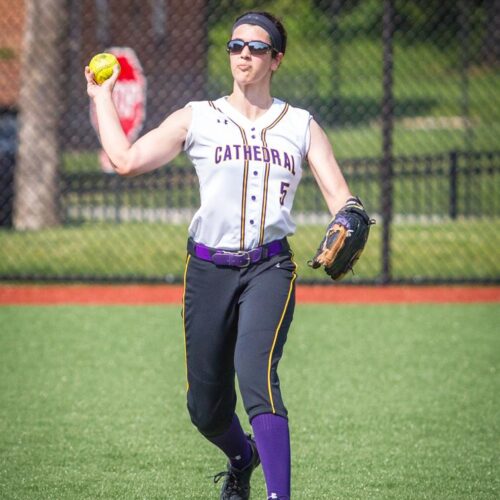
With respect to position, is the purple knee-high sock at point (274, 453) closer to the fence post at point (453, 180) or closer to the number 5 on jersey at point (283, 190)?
the number 5 on jersey at point (283, 190)

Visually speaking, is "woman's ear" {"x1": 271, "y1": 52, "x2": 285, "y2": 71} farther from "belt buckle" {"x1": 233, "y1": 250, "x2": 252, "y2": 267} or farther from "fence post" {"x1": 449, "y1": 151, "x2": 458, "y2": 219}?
"fence post" {"x1": 449, "y1": 151, "x2": 458, "y2": 219}

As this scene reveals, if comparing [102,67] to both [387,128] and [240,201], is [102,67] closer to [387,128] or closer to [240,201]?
[240,201]

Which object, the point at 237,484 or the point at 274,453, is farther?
the point at 237,484

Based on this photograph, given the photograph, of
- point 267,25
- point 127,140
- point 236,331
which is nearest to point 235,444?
point 236,331

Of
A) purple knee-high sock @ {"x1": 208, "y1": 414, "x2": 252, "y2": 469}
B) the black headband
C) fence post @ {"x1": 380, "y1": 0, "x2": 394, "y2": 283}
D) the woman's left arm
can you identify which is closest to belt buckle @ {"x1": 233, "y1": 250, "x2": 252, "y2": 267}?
the woman's left arm

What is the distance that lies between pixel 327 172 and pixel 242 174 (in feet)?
1.13

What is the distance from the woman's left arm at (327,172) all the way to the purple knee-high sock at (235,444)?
40.1 inches

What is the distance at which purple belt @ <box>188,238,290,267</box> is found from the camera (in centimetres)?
426

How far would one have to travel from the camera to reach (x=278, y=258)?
14.3 feet

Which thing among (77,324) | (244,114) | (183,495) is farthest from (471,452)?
(77,324)

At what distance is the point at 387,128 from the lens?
10.6 metres

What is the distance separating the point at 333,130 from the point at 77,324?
809 centimetres

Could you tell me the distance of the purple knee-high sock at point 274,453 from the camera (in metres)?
4.00

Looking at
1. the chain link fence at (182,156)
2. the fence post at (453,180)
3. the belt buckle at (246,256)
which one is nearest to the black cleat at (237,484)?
→ the belt buckle at (246,256)
